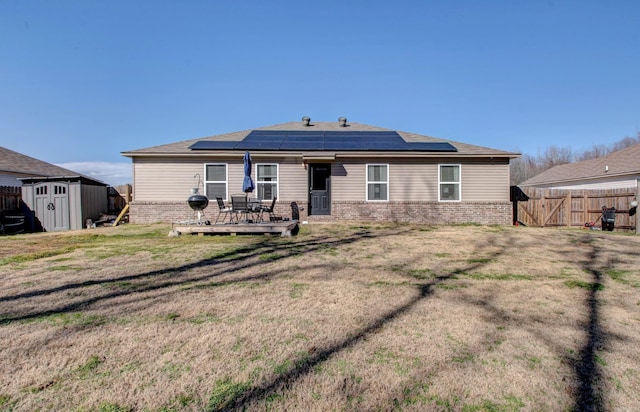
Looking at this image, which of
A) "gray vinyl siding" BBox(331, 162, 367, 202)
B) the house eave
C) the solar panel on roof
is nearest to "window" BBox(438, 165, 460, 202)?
the house eave

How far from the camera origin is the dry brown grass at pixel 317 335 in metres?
2.11

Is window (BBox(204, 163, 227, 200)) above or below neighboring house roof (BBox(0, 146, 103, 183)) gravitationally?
below

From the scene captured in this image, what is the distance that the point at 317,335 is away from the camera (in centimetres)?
296

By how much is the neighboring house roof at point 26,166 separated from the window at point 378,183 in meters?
13.3

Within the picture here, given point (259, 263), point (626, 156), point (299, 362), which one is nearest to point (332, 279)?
point (259, 263)

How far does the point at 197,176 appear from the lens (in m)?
13.5

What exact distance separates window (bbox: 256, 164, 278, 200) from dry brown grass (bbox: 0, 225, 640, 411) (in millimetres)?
7717

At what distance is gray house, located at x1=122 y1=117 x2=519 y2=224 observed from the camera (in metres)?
13.5

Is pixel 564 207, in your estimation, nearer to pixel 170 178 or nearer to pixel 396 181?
pixel 396 181

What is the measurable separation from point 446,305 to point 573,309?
1.32 meters

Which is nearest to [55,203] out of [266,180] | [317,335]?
[266,180]

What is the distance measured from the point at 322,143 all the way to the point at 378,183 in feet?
9.28

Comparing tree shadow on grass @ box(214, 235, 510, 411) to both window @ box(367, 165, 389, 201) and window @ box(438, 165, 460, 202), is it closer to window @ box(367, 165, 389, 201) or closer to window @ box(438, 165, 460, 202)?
window @ box(367, 165, 389, 201)

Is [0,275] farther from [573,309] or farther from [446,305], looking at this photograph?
[573,309]
